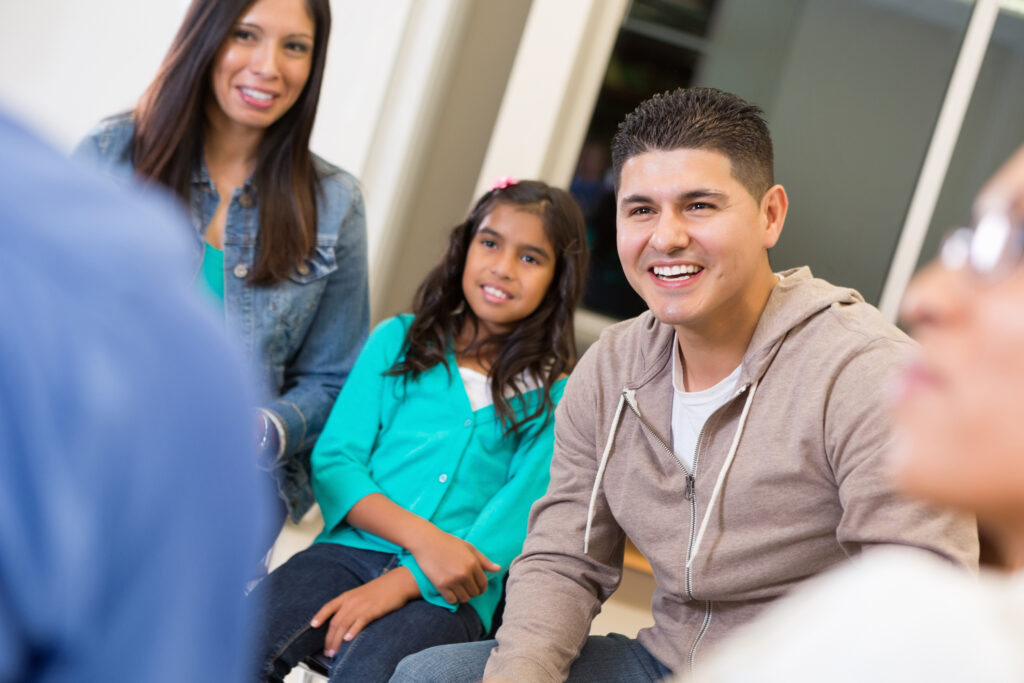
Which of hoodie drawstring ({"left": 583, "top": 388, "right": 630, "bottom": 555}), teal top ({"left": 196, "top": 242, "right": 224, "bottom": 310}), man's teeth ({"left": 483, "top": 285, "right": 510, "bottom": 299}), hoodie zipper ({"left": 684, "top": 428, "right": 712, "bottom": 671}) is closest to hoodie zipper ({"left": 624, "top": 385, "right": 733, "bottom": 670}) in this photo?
hoodie zipper ({"left": 684, "top": 428, "right": 712, "bottom": 671})

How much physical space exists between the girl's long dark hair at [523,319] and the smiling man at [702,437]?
36 centimetres

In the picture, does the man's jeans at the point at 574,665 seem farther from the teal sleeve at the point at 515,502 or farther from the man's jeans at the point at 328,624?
the teal sleeve at the point at 515,502

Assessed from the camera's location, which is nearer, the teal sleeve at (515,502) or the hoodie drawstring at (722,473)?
the hoodie drawstring at (722,473)

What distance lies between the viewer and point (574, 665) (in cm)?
148

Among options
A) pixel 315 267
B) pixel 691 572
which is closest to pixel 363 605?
pixel 691 572

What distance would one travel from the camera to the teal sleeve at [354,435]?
6.14 ft

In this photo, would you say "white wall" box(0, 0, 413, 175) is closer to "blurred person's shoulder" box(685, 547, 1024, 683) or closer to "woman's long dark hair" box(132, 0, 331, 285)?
"woman's long dark hair" box(132, 0, 331, 285)

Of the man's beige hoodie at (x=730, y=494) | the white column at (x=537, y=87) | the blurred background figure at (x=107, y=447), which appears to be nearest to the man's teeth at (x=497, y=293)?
the man's beige hoodie at (x=730, y=494)

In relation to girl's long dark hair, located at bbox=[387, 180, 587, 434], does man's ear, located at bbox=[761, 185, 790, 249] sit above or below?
above

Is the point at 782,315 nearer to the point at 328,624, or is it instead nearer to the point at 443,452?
the point at 443,452

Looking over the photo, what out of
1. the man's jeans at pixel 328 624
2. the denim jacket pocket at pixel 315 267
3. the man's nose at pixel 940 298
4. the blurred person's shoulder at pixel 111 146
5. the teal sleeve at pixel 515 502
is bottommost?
the man's jeans at pixel 328 624

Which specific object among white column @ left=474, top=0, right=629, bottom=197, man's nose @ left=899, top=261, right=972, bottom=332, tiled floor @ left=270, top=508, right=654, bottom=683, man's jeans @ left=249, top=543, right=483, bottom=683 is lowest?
tiled floor @ left=270, top=508, right=654, bottom=683

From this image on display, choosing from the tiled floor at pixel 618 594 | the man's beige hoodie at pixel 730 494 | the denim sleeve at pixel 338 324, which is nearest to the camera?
the man's beige hoodie at pixel 730 494

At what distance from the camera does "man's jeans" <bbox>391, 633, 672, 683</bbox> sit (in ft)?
4.68
